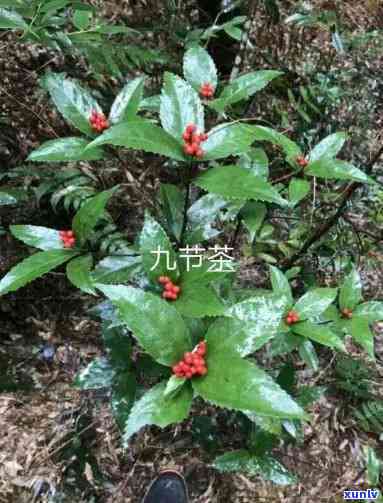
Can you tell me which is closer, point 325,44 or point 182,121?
Answer: point 182,121

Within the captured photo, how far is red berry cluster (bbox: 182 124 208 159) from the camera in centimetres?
132

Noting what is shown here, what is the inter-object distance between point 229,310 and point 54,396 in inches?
67.4

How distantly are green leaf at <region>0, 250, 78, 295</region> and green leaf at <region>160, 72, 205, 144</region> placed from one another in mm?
581

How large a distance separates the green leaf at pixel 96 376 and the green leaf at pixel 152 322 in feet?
2.52

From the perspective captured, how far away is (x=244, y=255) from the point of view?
3174mm

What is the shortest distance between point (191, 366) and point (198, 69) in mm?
1213

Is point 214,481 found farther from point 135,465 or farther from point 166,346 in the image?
point 166,346

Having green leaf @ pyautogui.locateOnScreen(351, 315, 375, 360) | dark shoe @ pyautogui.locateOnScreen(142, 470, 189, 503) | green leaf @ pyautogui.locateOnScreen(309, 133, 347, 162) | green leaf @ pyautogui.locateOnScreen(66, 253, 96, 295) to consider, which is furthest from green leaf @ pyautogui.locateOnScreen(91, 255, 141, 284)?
dark shoe @ pyautogui.locateOnScreen(142, 470, 189, 503)

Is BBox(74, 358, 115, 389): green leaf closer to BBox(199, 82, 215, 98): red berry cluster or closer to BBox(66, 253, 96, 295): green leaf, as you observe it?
BBox(66, 253, 96, 295): green leaf

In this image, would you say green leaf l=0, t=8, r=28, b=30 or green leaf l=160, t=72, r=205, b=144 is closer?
green leaf l=160, t=72, r=205, b=144

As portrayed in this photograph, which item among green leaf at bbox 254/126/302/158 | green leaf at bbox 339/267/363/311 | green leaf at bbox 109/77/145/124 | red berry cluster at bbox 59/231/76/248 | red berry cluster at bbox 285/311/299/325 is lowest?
green leaf at bbox 339/267/363/311

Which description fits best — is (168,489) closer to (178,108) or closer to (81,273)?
(81,273)

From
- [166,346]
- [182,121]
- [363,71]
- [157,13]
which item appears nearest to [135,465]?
[166,346]

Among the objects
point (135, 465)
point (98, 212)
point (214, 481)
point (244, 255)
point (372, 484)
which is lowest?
point (372, 484)
